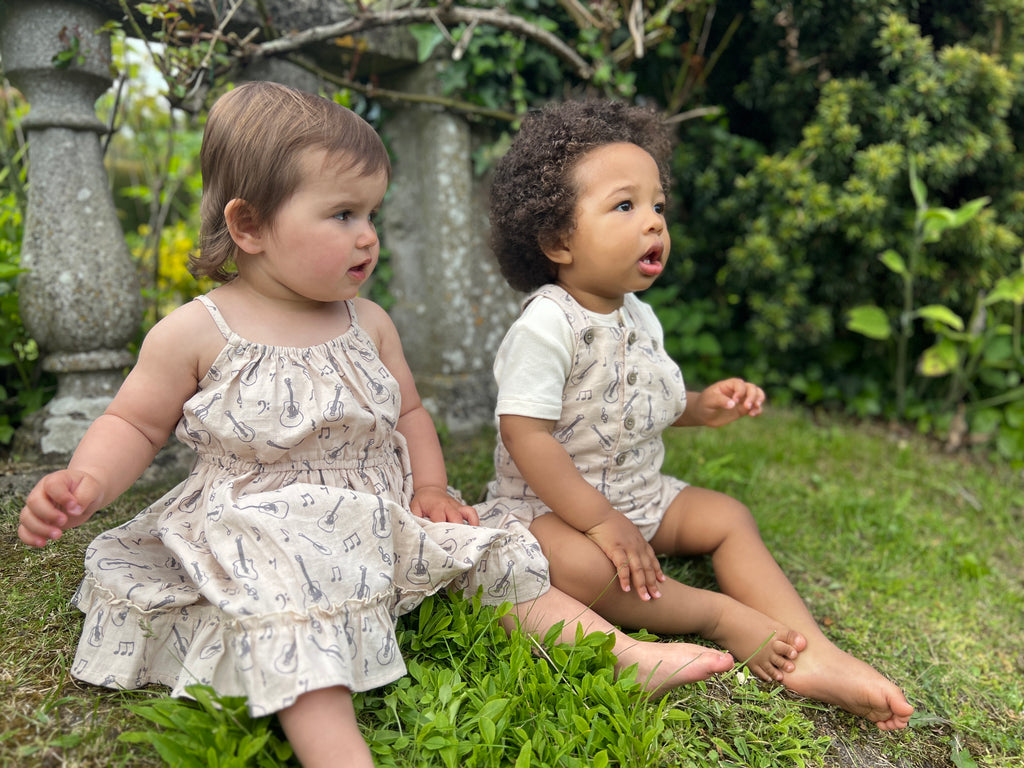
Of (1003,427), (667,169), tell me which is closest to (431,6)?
(667,169)

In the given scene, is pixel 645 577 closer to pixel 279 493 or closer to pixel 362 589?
pixel 362 589

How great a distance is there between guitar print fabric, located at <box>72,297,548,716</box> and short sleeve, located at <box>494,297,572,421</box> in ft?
0.90

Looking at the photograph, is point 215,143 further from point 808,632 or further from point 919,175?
point 919,175

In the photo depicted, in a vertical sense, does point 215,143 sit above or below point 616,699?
above

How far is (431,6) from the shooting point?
2709 mm

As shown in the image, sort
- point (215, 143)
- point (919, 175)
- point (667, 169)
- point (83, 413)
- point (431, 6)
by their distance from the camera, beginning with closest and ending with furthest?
point (215, 143) < point (667, 169) < point (83, 413) < point (431, 6) < point (919, 175)

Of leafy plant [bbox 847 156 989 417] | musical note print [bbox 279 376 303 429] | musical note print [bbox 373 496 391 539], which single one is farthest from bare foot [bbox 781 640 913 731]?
leafy plant [bbox 847 156 989 417]

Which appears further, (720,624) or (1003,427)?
(1003,427)

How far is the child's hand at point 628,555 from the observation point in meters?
1.77

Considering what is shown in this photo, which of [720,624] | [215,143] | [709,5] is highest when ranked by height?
[709,5]

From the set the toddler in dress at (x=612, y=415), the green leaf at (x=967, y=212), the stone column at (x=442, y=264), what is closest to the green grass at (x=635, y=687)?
the toddler in dress at (x=612, y=415)

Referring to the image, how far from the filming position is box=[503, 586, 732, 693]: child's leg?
5.20 feet

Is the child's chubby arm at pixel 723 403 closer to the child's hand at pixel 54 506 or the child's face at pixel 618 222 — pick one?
the child's face at pixel 618 222

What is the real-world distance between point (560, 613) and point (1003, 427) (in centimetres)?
283
